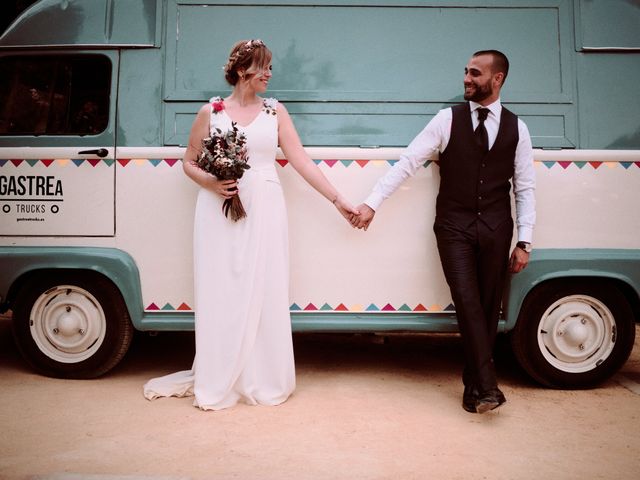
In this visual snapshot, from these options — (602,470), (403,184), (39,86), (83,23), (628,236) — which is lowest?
(602,470)

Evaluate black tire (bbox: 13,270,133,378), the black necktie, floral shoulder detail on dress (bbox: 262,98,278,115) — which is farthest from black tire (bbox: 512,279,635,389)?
black tire (bbox: 13,270,133,378)

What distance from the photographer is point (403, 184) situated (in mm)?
3785

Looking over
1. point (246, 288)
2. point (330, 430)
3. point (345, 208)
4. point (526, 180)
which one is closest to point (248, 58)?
point (345, 208)

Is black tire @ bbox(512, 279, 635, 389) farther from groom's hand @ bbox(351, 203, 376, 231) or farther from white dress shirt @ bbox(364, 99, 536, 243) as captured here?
groom's hand @ bbox(351, 203, 376, 231)

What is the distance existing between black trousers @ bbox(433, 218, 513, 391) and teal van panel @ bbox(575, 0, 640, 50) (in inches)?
55.6

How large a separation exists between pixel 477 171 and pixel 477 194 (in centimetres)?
14

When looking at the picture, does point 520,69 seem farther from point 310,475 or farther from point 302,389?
point 310,475

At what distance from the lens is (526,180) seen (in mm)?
3533

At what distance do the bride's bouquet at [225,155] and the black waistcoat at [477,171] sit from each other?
1293 mm

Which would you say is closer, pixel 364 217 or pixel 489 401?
pixel 489 401

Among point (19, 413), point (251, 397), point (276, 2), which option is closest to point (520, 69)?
point (276, 2)

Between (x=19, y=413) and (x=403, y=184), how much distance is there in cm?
281

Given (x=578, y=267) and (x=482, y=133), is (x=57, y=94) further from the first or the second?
(x=578, y=267)

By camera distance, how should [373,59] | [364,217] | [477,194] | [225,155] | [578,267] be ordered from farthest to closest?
1. [373,59]
2. [578,267]
3. [364,217]
4. [477,194]
5. [225,155]
